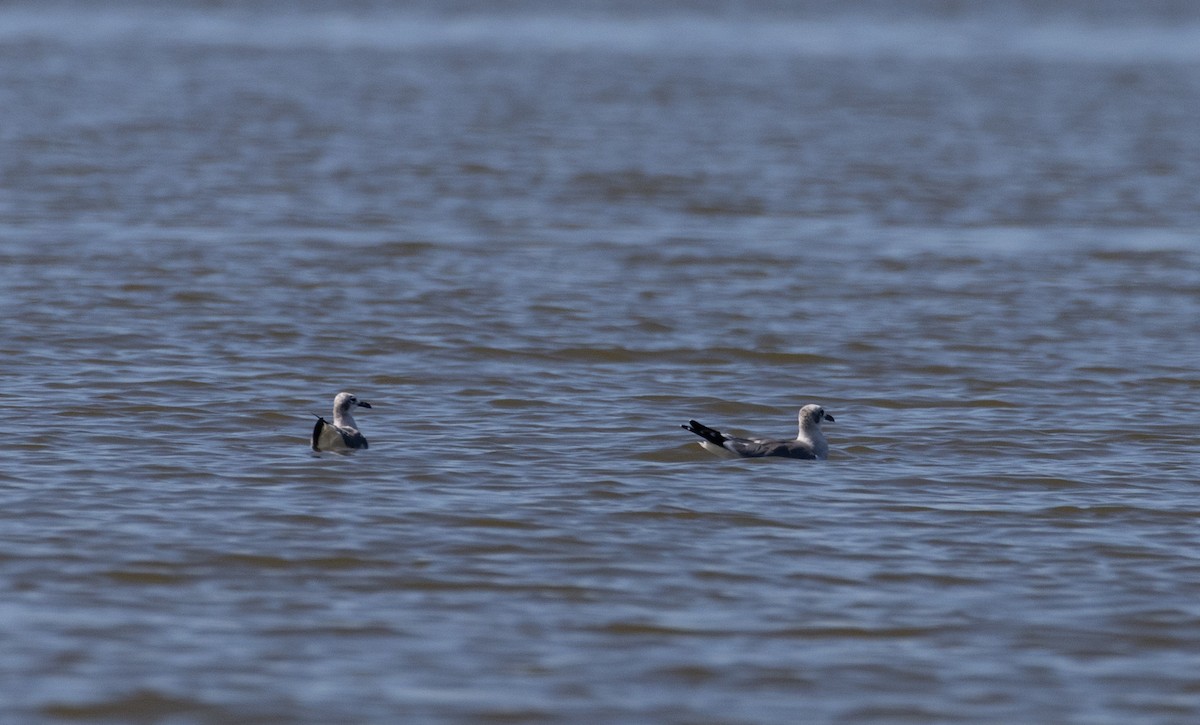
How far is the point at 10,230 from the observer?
21.8 metres

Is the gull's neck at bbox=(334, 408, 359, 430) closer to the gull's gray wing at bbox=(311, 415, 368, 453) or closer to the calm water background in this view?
the gull's gray wing at bbox=(311, 415, 368, 453)

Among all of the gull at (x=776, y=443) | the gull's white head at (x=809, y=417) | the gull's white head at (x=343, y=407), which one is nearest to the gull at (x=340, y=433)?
the gull's white head at (x=343, y=407)

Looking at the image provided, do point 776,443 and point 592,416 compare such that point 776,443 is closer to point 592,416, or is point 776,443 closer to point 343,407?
point 592,416

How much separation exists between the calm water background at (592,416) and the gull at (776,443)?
A: 0.41 feet

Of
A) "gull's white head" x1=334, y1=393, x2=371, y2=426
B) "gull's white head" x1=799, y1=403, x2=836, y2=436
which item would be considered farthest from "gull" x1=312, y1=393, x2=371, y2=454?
"gull's white head" x1=799, y1=403, x2=836, y2=436

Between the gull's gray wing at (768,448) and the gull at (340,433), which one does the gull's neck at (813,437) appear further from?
the gull at (340,433)

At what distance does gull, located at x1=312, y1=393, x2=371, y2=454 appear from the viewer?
1233 cm

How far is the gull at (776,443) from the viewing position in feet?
41.2

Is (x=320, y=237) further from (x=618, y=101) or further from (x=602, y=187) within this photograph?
Answer: (x=618, y=101)

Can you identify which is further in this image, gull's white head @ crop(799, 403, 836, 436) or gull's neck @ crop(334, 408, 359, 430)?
gull's white head @ crop(799, 403, 836, 436)

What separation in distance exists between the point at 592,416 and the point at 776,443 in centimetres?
182

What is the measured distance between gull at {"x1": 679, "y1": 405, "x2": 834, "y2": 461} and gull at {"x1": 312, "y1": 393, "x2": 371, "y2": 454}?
2.03 metres

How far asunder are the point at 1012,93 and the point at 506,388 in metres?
29.4

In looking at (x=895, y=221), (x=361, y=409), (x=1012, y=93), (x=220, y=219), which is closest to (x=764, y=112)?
(x=1012, y=93)
